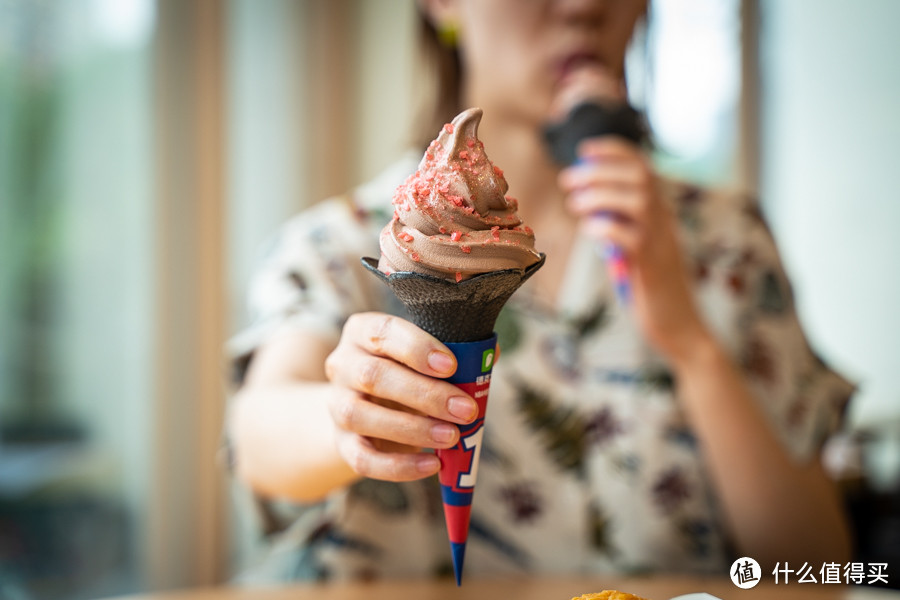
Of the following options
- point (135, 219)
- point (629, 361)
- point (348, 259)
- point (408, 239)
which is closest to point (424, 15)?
point (348, 259)

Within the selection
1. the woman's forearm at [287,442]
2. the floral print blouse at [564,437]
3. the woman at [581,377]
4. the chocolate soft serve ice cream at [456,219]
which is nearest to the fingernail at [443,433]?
the chocolate soft serve ice cream at [456,219]

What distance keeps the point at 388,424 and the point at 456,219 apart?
16 centimetres

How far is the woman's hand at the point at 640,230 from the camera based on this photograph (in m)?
1.06

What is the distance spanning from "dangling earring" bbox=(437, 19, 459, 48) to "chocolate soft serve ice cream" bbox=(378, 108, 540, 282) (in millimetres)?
858

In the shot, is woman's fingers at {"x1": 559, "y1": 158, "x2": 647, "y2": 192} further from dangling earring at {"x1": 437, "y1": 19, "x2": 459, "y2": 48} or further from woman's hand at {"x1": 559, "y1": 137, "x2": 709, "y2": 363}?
dangling earring at {"x1": 437, "y1": 19, "x2": 459, "y2": 48}

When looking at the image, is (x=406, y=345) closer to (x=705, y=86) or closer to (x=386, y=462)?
(x=386, y=462)

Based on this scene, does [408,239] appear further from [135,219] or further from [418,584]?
[135,219]

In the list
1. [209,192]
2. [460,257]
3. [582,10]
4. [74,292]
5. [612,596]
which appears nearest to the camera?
[460,257]

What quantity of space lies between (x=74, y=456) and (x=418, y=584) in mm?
1395

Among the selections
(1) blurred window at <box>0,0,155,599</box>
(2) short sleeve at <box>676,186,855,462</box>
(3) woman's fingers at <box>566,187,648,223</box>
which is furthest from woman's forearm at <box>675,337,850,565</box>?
(1) blurred window at <box>0,0,155,599</box>

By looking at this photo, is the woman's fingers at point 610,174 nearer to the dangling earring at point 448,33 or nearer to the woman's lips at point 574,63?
the woman's lips at point 574,63
